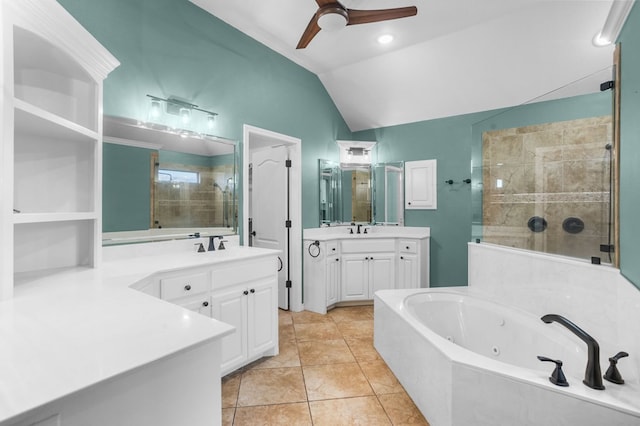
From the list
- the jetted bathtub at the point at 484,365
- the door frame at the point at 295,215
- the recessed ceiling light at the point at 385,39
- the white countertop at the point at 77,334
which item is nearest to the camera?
the white countertop at the point at 77,334

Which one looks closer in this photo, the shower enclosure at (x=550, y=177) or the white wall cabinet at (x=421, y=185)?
the shower enclosure at (x=550, y=177)

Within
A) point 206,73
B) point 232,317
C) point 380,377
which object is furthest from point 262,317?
point 206,73

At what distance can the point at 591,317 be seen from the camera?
1.65 m

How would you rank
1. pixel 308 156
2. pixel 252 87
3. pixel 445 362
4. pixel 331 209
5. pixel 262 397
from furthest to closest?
pixel 331 209 < pixel 308 156 < pixel 252 87 < pixel 262 397 < pixel 445 362

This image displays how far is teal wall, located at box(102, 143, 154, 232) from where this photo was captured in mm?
1906

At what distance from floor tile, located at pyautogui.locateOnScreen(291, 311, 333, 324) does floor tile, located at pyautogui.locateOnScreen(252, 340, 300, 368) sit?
23.8 inches

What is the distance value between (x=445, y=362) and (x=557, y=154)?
73.7 inches

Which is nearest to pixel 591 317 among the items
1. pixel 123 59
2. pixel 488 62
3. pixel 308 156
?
pixel 488 62

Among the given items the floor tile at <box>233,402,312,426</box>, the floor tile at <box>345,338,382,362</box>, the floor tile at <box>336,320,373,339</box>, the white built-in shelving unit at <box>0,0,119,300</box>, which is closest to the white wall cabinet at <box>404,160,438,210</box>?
the floor tile at <box>336,320,373,339</box>

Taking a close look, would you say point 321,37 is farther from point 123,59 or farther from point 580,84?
point 580,84

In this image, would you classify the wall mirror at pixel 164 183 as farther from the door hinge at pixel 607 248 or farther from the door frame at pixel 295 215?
the door hinge at pixel 607 248

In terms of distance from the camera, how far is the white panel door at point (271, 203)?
347 cm

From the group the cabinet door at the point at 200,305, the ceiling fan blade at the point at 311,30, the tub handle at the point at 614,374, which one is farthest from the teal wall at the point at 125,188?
the tub handle at the point at 614,374

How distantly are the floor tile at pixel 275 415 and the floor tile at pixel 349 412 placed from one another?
2.4 inches
